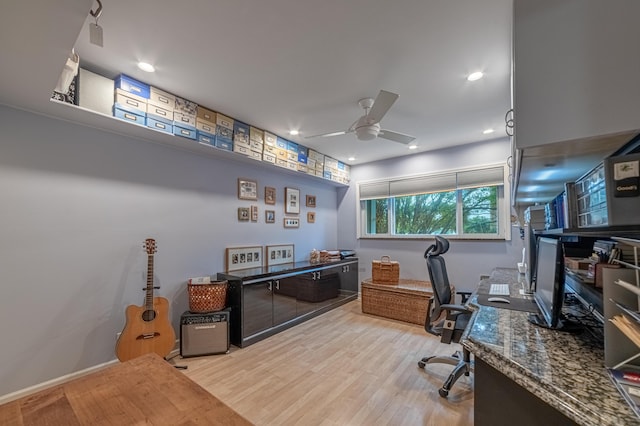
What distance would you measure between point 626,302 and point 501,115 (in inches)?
113

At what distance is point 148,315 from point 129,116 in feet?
6.01

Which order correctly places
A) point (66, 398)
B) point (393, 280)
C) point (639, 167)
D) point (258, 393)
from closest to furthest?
point (639, 167), point (66, 398), point (258, 393), point (393, 280)

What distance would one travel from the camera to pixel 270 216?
4.13 metres

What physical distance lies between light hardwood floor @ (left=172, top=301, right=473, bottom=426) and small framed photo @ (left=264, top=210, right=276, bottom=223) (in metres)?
1.62

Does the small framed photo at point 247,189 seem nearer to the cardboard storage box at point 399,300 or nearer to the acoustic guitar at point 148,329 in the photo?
the acoustic guitar at point 148,329

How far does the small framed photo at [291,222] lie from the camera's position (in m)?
4.41

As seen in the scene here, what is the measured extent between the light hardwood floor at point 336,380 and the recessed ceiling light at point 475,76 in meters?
2.66

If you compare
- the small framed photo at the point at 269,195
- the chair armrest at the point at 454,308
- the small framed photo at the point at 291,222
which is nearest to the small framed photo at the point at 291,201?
the small framed photo at the point at 291,222

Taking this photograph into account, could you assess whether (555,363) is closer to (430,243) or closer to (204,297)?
(204,297)

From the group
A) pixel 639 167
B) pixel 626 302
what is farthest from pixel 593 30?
pixel 626 302

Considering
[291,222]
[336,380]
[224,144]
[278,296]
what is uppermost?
[224,144]

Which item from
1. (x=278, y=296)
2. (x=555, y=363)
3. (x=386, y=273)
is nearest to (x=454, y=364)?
(x=555, y=363)

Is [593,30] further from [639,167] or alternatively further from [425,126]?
[425,126]

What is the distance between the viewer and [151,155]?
287 cm
